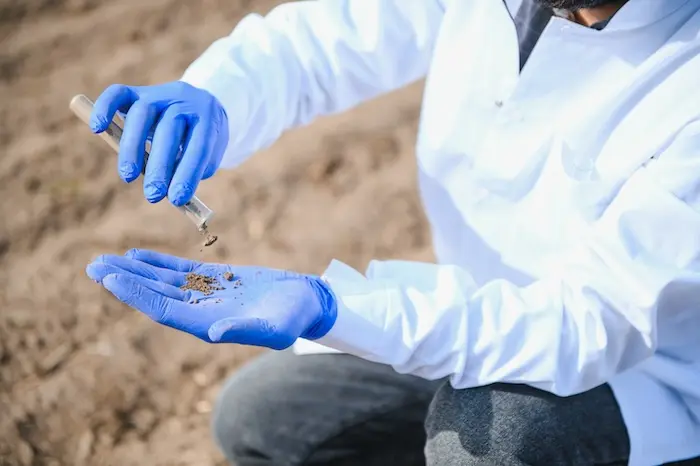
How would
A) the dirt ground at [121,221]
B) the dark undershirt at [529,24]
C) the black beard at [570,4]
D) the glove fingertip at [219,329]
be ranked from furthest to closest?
the dirt ground at [121,221]
the dark undershirt at [529,24]
the black beard at [570,4]
the glove fingertip at [219,329]

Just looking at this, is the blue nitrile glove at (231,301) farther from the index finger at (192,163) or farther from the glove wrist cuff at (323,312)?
the index finger at (192,163)

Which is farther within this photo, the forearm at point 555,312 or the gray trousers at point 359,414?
the gray trousers at point 359,414


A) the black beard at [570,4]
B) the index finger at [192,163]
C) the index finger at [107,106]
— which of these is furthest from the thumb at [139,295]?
the black beard at [570,4]

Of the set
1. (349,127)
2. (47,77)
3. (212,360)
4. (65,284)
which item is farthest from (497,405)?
(47,77)

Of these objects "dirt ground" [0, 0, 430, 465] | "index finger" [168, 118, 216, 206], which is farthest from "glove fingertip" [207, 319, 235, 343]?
"dirt ground" [0, 0, 430, 465]

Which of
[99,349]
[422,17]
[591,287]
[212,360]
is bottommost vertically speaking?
[212,360]

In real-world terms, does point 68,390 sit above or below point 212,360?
above

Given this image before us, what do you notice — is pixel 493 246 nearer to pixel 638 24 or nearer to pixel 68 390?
pixel 638 24
